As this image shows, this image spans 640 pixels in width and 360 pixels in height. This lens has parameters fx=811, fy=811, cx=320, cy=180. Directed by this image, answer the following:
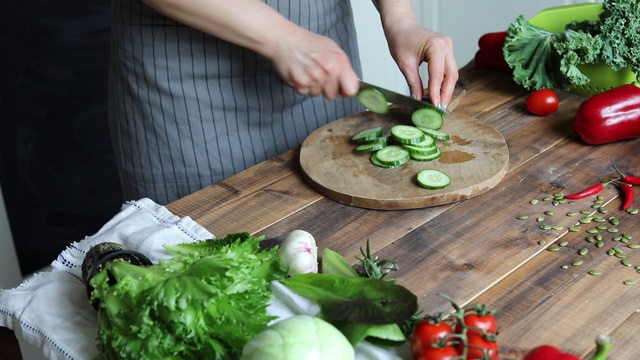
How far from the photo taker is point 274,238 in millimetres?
1494

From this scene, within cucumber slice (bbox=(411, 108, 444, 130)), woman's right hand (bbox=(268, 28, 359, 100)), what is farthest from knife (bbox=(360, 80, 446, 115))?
woman's right hand (bbox=(268, 28, 359, 100))

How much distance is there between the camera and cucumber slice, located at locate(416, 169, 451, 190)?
157cm

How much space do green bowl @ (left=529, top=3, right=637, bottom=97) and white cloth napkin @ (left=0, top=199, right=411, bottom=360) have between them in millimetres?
1042

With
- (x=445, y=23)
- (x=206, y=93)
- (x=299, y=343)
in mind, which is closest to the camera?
(x=299, y=343)

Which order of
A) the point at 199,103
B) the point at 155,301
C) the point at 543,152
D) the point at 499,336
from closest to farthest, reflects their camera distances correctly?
the point at 155,301
the point at 499,336
the point at 543,152
the point at 199,103

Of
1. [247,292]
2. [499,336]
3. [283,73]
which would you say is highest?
[283,73]

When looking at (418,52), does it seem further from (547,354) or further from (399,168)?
(547,354)

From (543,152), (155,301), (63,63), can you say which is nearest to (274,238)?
(155,301)

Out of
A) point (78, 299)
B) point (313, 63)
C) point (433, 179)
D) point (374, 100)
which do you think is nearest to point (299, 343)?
point (78, 299)

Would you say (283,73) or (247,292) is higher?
(283,73)

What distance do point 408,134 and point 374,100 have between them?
124 millimetres

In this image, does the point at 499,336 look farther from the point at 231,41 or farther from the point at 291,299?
the point at 231,41

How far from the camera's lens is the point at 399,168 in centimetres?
166

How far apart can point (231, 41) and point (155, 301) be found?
0.77 metres
